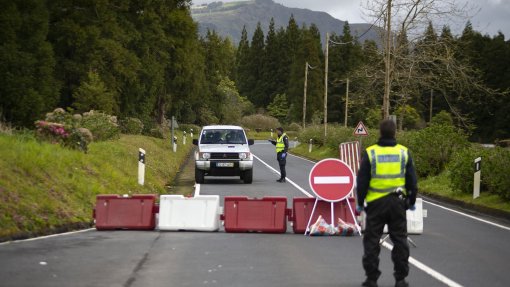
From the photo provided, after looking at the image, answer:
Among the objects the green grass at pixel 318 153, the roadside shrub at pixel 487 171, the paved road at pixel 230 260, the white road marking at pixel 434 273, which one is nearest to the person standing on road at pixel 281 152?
the roadside shrub at pixel 487 171

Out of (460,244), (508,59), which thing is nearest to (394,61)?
(460,244)

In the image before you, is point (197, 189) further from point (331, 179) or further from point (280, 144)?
point (331, 179)

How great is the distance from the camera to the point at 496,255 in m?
11.7

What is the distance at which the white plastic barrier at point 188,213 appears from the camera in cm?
1410

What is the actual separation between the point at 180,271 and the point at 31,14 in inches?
1120

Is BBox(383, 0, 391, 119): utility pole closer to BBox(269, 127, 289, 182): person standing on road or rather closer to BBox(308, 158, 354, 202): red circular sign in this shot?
BBox(269, 127, 289, 182): person standing on road

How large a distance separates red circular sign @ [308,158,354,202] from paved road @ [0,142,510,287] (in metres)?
0.75

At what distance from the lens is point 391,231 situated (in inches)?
348

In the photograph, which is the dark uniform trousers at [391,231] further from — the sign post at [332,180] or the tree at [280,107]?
the tree at [280,107]

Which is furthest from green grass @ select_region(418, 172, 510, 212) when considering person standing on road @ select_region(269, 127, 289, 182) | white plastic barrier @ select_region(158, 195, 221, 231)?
white plastic barrier @ select_region(158, 195, 221, 231)

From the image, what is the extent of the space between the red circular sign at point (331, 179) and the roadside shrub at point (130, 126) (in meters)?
35.5

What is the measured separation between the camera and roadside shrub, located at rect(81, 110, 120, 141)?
3031 centimetres

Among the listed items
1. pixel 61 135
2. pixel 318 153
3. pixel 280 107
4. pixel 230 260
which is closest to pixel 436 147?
pixel 61 135

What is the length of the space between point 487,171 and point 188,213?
10344 mm
